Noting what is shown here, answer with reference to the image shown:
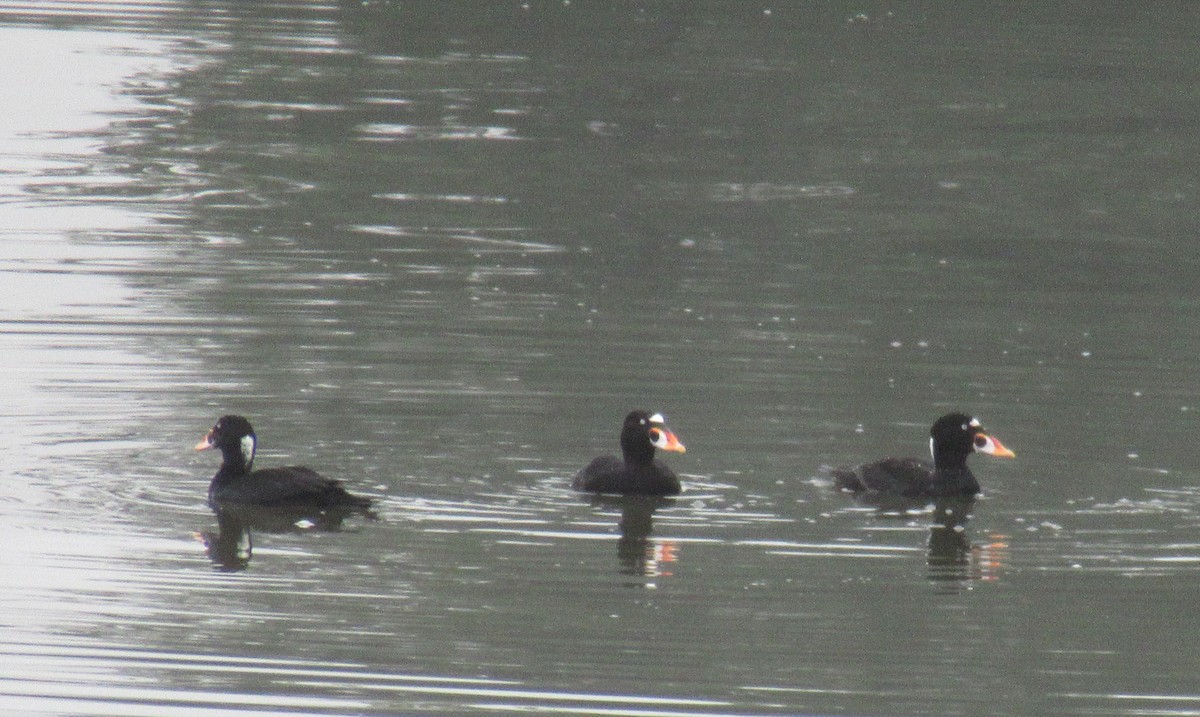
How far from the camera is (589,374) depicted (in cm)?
1464

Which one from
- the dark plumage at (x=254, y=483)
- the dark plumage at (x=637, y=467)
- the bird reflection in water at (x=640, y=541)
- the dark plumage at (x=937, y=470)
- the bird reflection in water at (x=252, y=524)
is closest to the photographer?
the bird reflection in water at (x=640, y=541)

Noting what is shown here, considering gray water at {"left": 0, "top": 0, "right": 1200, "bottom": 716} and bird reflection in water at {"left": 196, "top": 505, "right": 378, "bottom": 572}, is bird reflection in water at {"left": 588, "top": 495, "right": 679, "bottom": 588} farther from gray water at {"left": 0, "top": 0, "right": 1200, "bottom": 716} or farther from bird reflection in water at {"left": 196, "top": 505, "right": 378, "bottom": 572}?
bird reflection in water at {"left": 196, "top": 505, "right": 378, "bottom": 572}

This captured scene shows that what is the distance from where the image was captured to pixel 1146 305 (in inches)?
703

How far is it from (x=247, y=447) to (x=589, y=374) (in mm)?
3158

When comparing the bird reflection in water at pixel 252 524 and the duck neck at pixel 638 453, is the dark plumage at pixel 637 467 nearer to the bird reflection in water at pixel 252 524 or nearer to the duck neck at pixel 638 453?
the duck neck at pixel 638 453

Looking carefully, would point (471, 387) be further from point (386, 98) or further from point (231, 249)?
point (386, 98)

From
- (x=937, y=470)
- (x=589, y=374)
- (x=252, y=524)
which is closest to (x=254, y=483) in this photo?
(x=252, y=524)

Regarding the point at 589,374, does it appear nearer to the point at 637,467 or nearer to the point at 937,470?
the point at 637,467

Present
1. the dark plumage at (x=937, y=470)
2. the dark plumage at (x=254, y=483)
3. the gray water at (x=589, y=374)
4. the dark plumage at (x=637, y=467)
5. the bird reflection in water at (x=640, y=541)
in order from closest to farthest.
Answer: the gray water at (x=589, y=374) → the bird reflection in water at (x=640, y=541) → the dark plumage at (x=254, y=483) → the dark plumage at (x=637, y=467) → the dark plumage at (x=937, y=470)

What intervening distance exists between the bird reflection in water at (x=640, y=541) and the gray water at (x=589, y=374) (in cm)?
4

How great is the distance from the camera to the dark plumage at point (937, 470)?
12.1 meters

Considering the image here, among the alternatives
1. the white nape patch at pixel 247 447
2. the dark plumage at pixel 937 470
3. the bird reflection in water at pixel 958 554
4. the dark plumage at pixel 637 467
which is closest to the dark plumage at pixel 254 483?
the white nape patch at pixel 247 447

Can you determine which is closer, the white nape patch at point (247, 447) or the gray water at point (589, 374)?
the gray water at point (589, 374)

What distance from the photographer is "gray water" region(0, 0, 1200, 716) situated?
9258mm
